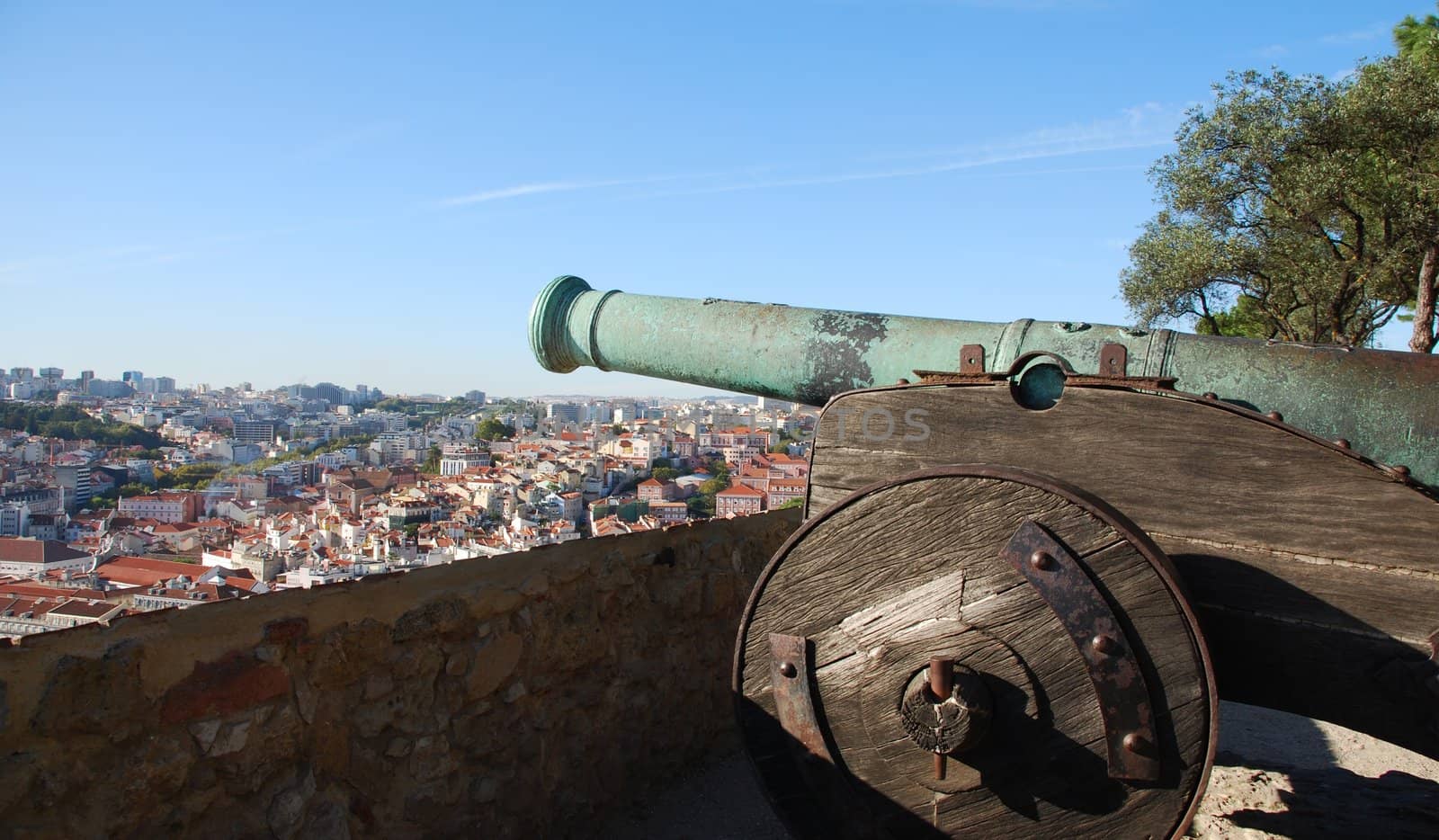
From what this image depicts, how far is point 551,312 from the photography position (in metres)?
4.01

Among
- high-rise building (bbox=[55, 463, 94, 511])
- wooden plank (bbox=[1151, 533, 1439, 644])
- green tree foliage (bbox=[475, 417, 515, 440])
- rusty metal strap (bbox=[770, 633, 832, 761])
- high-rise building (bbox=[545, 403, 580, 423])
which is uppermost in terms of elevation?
wooden plank (bbox=[1151, 533, 1439, 644])

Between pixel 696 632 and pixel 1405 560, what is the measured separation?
2535 millimetres

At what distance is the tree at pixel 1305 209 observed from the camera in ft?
35.9

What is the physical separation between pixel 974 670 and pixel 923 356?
3.45ft

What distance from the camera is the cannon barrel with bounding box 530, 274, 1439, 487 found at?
7.35 ft

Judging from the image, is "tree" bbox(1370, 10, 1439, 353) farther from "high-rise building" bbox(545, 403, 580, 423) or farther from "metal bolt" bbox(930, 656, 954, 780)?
"high-rise building" bbox(545, 403, 580, 423)

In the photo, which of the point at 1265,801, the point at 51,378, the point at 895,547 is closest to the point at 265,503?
the point at 1265,801

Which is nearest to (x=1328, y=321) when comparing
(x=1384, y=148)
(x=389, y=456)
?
(x=1384, y=148)

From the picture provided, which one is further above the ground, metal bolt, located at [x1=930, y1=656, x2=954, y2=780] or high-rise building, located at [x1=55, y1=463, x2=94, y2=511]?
metal bolt, located at [x1=930, y1=656, x2=954, y2=780]

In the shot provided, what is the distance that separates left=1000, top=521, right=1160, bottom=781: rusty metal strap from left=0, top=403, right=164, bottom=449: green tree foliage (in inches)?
617

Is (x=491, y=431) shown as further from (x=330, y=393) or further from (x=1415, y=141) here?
(x=330, y=393)

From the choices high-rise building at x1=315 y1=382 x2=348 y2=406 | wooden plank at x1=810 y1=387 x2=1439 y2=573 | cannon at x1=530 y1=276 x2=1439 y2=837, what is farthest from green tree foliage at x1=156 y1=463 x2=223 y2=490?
high-rise building at x1=315 y1=382 x2=348 y2=406

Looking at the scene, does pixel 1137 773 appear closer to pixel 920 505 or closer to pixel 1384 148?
pixel 920 505

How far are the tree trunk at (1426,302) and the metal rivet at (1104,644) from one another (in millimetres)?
10741
